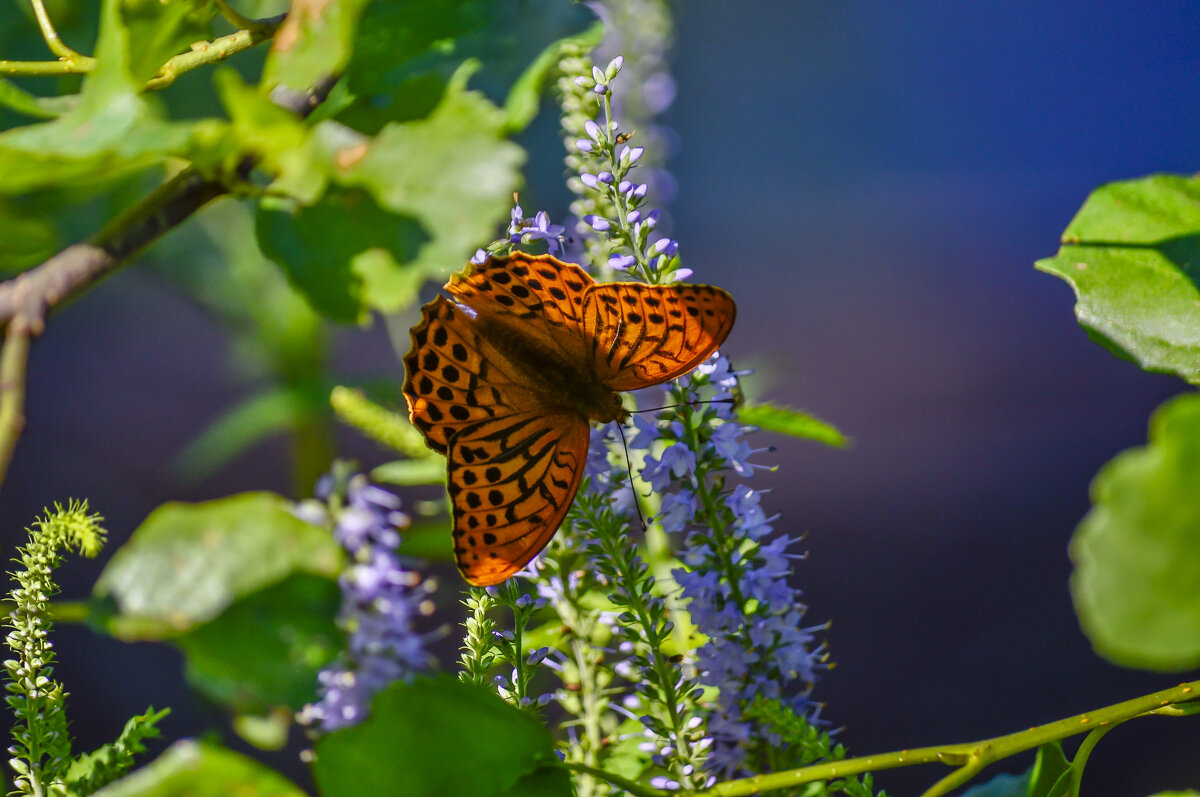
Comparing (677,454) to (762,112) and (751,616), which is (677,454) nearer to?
(751,616)

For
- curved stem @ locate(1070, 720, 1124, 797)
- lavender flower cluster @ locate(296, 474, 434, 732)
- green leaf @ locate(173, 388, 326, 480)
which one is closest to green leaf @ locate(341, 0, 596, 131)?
lavender flower cluster @ locate(296, 474, 434, 732)

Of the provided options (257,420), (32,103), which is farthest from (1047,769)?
(257,420)

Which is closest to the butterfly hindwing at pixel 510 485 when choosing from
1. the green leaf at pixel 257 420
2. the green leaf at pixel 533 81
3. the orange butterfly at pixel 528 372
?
the orange butterfly at pixel 528 372

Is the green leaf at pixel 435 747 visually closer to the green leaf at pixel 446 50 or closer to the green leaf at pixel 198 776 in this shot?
the green leaf at pixel 198 776

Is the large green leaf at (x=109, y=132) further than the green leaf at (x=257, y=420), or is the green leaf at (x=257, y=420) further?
the green leaf at (x=257, y=420)

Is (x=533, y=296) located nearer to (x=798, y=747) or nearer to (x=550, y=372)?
(x=550, y=372)

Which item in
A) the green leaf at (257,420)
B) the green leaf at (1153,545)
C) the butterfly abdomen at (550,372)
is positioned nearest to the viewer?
the green leaf at (1153,545)
